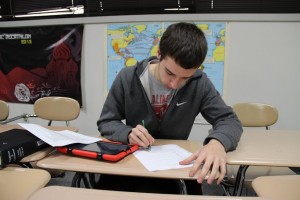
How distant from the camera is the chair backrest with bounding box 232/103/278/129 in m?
2.10

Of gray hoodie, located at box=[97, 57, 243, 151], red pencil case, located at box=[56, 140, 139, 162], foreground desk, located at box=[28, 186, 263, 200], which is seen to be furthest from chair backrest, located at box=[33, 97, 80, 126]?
foreground desk, located at box=[28, 186, 263, 200]

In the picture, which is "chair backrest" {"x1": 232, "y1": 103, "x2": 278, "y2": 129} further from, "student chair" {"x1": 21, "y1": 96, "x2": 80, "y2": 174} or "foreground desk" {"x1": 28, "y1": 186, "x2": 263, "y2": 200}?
"foreground desk" {"x1": 28, "y1": 186, "x2": 263, "y2": 200}

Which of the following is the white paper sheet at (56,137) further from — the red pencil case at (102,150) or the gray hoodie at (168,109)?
the gray hoodie at (168,109)

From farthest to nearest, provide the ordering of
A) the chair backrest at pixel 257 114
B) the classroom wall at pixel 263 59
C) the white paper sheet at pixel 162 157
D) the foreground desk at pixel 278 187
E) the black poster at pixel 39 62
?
the black poster at pixel 39 62, the classroom wall at pixel 263 59, the chair backrest at pixel 257 114, the white paper sheet at pixel 162 157, the foreground desk at pixel 278 187

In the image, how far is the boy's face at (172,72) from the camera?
1.07m

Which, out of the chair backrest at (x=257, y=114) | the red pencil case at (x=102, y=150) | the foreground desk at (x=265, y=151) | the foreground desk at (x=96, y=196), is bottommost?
the chair backrest at (x=257, y=114)

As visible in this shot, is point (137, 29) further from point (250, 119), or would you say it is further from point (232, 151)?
point (232, 151)

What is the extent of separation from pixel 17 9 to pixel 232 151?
10.8 ft

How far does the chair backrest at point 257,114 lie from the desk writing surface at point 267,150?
62 centimetres

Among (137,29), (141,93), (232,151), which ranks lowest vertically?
(232,151)

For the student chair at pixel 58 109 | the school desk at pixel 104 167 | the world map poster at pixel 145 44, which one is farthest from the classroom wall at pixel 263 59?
the school desk at pixel 104 167

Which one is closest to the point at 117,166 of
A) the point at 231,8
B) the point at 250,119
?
the point at 250,119

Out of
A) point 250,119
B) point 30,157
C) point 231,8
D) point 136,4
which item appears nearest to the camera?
point 30,157

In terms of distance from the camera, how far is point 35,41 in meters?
3.18
